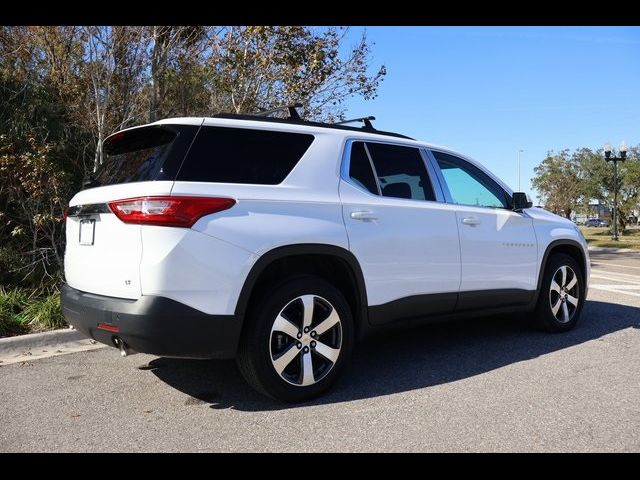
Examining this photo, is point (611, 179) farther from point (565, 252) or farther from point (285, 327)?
point (285, 327)

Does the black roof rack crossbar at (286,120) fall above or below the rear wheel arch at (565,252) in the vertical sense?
above

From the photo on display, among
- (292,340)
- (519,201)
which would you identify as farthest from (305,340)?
(519,201)

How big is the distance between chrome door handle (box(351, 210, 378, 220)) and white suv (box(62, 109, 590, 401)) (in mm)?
10

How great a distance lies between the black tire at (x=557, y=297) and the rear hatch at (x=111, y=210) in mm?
3949

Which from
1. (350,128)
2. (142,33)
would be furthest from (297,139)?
(142,33)

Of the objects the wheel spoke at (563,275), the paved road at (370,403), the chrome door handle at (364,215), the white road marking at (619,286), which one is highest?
the chrome door handle at (364,215)

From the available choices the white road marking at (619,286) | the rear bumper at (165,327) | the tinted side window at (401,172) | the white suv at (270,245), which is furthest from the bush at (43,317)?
the white road marking at (619,286)

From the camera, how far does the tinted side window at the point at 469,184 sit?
4.93 m

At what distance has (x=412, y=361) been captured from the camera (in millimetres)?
4812

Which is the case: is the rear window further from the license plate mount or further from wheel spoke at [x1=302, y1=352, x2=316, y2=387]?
wheel spoke at [x1=302, y1=352, x2=316, y2=387]

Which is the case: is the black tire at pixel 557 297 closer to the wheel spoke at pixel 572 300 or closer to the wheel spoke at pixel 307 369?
the wheel spoke at pixel 572 300

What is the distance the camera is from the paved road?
3.18m
